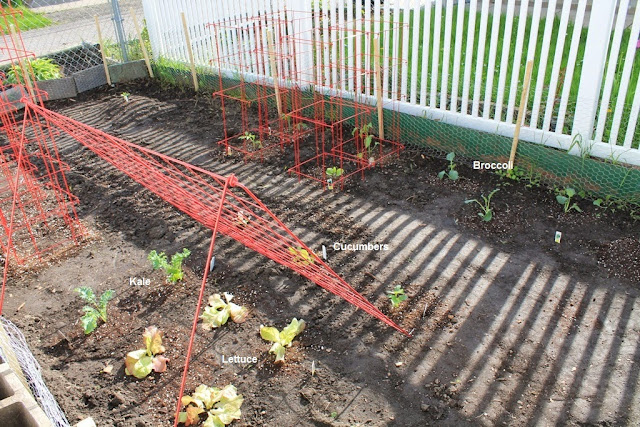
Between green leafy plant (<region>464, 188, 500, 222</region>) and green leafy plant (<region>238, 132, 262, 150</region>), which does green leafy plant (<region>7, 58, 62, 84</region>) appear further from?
green leafy plant (<region>464, 188, 500, 222</region>)

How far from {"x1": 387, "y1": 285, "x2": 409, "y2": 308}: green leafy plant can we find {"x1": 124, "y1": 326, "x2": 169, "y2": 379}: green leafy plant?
1636 millimetres

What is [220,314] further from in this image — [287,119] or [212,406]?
[287,119]

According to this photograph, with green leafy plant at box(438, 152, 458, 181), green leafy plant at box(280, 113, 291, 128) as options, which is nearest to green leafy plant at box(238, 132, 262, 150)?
green leafy plant at box(280, 113, 291, 128)

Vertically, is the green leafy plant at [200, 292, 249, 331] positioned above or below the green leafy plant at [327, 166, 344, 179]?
below

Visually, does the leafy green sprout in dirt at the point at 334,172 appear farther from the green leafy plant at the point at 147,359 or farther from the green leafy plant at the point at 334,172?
the green leafy plant at the point at 147,359

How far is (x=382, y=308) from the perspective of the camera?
4.09 meters

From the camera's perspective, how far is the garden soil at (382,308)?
3.39 m

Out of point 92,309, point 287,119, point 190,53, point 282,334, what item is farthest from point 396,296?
point 190,53

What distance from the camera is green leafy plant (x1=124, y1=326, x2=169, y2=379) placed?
3.64m

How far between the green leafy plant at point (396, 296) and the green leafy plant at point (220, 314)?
1.08 metres

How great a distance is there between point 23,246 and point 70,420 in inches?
91.7

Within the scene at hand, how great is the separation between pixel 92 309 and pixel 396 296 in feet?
7.28

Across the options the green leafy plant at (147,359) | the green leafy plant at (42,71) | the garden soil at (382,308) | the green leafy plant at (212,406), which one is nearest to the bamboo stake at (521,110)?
the garden soil at (382,308)

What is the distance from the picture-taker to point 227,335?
3951 millimetres
